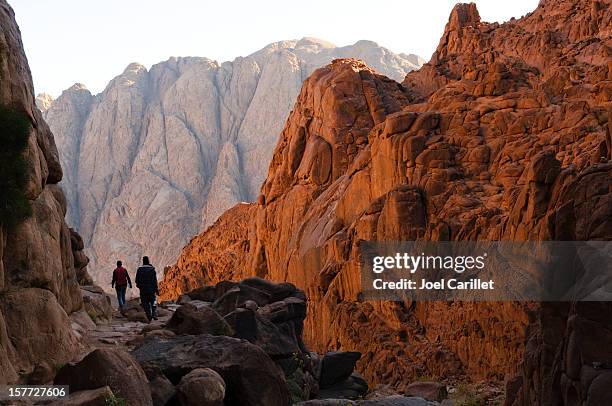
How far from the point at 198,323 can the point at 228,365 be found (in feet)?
11.5

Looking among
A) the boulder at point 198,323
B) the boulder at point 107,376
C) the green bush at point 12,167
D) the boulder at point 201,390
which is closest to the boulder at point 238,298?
A: the boulder at point 198,323

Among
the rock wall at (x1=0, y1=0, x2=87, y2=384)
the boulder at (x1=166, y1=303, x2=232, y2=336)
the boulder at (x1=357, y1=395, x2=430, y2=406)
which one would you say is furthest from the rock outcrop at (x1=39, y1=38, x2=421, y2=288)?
the rock wall at (x1=0, y1=0, x2=87, y2=384)

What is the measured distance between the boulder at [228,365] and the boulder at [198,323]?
219 cm

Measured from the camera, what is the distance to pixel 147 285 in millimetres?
20297

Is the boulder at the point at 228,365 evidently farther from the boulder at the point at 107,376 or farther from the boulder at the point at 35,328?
the boulder at the point at 107,376

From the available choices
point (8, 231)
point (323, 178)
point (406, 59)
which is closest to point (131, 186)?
Result: point (406, 59)

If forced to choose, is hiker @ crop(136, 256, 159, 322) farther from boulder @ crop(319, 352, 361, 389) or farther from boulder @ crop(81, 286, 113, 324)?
boulder @ crop(319, 352, 361, 389)

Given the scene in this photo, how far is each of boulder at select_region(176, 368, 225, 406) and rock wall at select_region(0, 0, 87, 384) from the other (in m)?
2.28

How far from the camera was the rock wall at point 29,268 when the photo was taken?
37.8 feet

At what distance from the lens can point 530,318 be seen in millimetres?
25359

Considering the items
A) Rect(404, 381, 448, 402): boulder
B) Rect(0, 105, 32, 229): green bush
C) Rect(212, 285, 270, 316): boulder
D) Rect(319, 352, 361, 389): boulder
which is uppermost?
Rect(0, 105, 32, 229): green bush

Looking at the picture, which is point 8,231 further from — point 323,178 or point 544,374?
point 323,178

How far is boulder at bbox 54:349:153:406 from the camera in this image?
32.8 feet

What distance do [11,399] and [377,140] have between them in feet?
105
